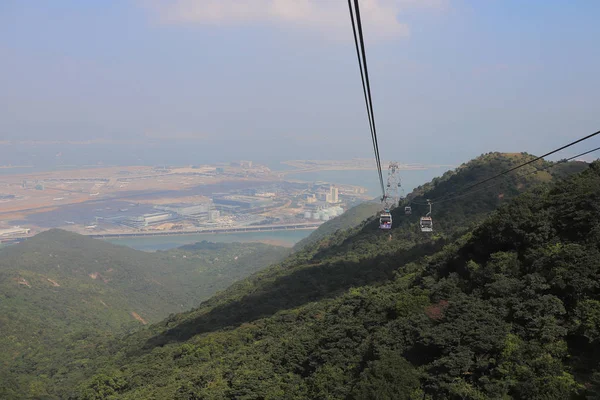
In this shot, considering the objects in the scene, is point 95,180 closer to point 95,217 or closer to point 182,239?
point 95,217

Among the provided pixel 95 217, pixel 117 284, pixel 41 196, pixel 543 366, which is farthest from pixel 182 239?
pixel 543 366

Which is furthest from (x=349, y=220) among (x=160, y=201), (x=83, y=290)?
(x=160, y=201)

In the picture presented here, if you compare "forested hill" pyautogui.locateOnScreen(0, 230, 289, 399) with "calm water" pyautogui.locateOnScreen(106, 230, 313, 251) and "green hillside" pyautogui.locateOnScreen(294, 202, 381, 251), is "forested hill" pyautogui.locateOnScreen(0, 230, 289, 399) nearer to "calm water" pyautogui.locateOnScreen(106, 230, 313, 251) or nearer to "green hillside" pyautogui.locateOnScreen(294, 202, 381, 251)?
"green hillside" pyautogui.locateOnScreen(294, 202, 381, 251)

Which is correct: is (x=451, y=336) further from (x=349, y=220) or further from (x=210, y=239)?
(x=210, y=239)

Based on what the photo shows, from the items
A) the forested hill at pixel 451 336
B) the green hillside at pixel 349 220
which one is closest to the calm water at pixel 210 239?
the green hillside at pixel 349 220

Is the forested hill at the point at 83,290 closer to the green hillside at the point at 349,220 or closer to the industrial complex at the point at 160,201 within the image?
the green hillside at the point at 349,220
